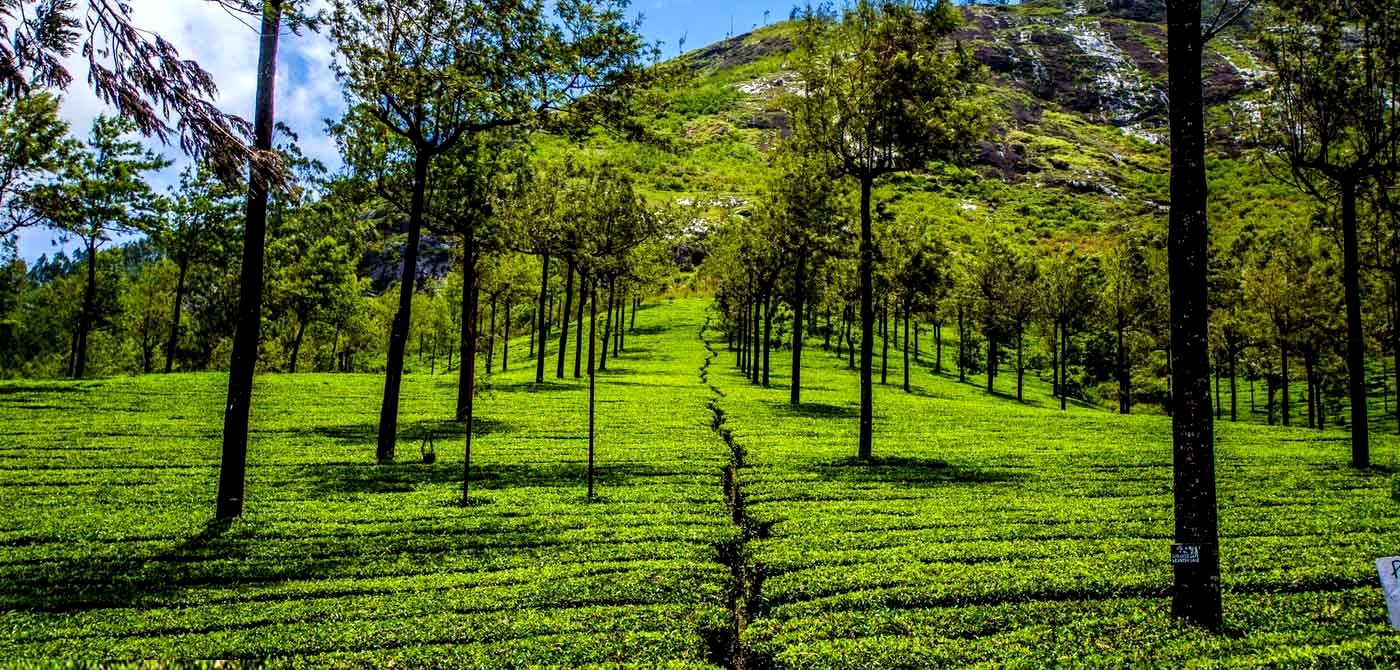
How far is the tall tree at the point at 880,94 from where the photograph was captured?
2484 cm

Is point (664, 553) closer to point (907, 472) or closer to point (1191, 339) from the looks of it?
point (1191, 339)

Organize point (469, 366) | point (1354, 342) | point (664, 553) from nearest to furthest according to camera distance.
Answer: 1. point (664, 553)
2. point (469, 366)
3. point (1354, 342)

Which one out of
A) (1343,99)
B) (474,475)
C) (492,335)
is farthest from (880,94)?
(474,475)

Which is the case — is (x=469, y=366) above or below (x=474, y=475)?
above

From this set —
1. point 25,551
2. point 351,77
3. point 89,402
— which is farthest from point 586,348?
point 25,551

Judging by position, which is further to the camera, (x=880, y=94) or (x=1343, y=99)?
(x=880, y=94)

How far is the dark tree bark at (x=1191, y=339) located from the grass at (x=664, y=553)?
0.80 metres

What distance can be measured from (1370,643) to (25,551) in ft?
72.2

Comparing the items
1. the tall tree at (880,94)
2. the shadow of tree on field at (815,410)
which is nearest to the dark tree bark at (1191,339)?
the tall tree at (880,94)

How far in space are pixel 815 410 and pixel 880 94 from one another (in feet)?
65.4

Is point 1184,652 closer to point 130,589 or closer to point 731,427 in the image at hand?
point 130,589

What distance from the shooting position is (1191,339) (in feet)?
32.7

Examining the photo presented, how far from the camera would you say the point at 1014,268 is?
66875mm

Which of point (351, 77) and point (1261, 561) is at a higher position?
point (351, 77)
